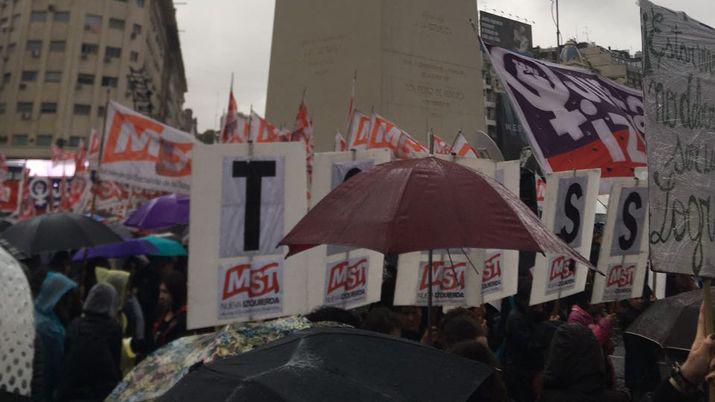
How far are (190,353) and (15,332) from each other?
984 millimetres

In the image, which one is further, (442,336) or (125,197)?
(125,197)

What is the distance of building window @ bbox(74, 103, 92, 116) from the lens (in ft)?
148

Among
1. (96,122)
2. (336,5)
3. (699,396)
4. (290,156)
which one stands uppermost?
(96,122)

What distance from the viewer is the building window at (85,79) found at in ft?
149

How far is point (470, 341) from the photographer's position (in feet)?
9.12

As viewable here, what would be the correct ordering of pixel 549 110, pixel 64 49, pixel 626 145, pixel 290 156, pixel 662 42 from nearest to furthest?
pixel 662 42 → pixel 290 156 → pixel 549 110 → pixel 626 145 → pixel 64 49

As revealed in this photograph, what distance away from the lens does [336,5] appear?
1292 cm

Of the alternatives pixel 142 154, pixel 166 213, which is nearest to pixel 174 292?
pixel 142 154

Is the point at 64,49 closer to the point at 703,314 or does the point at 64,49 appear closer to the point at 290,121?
the point at 290,121

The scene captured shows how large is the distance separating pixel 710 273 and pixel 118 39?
49371mm

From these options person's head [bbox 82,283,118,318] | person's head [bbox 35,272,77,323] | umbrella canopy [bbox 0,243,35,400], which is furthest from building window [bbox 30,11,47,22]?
umbrella canopy [bbox 0,243,35,400]

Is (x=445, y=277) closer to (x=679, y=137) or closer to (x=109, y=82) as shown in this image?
(x=679, y=137)

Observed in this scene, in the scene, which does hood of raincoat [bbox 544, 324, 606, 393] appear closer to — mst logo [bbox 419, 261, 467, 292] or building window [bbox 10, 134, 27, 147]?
mst logo [bbox 419, 261, 467, 292]

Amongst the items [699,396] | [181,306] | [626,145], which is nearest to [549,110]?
[626,145]
